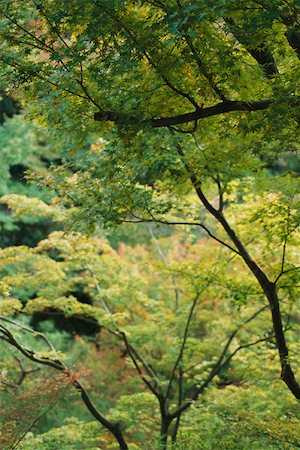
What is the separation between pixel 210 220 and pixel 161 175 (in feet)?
9.44

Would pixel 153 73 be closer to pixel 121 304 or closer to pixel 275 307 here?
pixel 275 307

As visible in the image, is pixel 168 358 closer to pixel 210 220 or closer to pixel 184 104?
pixel 210 220

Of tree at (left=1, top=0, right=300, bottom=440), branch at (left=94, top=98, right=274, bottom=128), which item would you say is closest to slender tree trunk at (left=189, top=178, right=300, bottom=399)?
tree at (left=1, top=0, right=300, bottom=440)

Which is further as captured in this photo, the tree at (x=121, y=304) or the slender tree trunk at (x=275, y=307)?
the tree at (x=121, y=304)

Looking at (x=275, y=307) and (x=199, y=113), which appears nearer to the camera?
(x=199, y=113)

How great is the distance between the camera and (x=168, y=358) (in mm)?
7773

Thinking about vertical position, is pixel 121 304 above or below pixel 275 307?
above

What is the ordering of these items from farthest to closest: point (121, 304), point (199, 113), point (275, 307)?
point (121, 304) → point (275, 307) → point (199, 113)

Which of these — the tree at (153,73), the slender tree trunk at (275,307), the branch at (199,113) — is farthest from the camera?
the slender tree trunk at (275,307)

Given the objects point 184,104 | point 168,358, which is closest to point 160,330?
point 168,358

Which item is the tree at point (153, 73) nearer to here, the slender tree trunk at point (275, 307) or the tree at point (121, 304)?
the slender tree trunk at point (275, 307)

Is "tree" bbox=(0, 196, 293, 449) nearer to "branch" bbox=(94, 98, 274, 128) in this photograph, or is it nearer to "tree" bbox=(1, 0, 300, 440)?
"tree" bbox=(1, 0, 300, 440)

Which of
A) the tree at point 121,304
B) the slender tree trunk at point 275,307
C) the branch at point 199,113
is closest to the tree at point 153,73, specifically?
the branch at point 199,113

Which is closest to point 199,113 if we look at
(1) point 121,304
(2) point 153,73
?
(2) point 153,73
